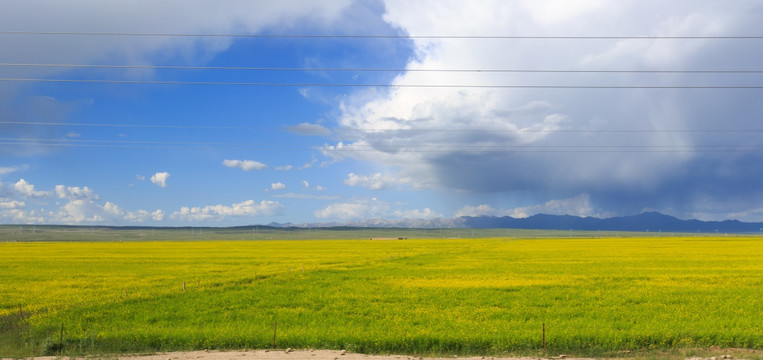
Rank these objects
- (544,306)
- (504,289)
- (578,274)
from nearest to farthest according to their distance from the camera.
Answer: (544,306) → (504,289) → (578,274)

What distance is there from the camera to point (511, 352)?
18.1m

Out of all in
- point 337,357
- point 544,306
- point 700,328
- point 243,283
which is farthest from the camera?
point 243,283

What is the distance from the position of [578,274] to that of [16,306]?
35.9 meters

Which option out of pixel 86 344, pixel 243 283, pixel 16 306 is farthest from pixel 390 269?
pixel 86 344

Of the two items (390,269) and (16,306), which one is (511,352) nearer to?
(16,306)

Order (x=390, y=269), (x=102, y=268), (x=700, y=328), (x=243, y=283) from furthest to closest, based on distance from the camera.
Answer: (x=102, y=268) → (x=390, y=269) → (x=243, y=283) → (x=700, y=328)

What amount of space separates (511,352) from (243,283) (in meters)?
24.0

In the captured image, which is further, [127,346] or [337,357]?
[127,346]

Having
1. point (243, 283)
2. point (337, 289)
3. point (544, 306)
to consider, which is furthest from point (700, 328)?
point (243, 283)

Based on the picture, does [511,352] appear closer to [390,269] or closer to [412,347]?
[412,347]

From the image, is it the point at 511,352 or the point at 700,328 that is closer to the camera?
the point at 511,352

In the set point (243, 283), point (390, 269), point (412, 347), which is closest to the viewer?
point (412, 347)

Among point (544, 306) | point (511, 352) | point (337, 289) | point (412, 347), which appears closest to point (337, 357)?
point (412, 347)

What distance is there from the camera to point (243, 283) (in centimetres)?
3781
